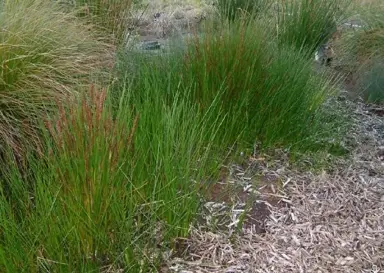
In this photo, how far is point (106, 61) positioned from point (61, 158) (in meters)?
1.65

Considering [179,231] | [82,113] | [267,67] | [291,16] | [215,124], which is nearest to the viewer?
[82,113]

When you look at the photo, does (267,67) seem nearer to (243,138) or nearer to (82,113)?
(243,138)

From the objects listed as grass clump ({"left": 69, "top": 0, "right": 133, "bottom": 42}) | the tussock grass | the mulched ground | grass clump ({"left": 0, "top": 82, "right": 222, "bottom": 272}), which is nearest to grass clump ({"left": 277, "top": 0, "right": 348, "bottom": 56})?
the tussock grass

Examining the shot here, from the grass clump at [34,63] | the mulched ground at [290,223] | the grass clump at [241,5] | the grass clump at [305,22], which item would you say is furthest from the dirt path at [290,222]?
the grass clump at [241,5]

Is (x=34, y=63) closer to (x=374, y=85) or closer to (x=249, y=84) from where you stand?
A: (x=249, y=84)

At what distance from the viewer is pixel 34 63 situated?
303 cm

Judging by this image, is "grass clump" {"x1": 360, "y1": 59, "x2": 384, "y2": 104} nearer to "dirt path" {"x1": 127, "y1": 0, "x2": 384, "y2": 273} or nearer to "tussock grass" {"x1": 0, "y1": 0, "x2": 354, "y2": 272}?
"tussock grass" {"x1": 0, "y1": 0, "x2": 354, "y2": 272}

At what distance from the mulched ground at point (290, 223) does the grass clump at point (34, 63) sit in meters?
0.99

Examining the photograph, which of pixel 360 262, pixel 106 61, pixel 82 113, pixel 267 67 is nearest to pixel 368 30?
pixel 267 67

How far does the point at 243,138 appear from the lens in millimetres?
3156

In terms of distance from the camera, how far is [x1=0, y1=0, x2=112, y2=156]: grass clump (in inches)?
109

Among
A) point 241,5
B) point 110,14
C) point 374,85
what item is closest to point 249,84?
point 110,14

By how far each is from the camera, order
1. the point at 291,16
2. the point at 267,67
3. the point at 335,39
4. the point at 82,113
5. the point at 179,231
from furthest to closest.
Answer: the point at 335,39 → the point at 291,16 → the point at 267,67 → the point at 179,231 → the point at 82,113

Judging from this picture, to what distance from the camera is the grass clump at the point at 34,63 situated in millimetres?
2760
